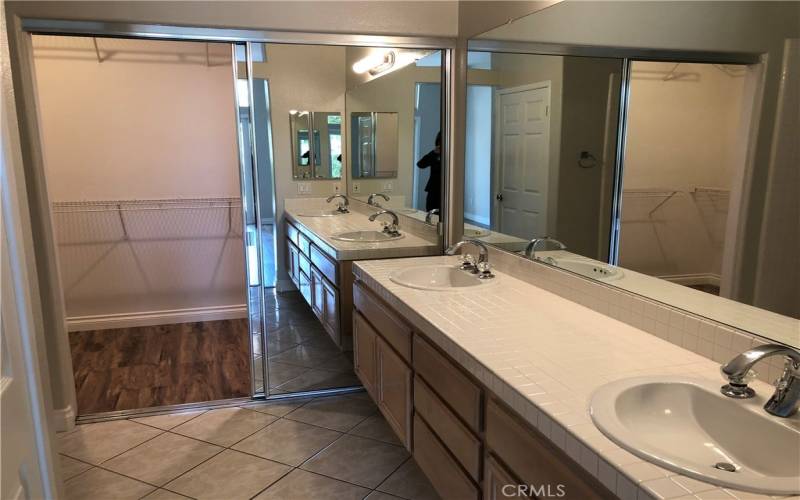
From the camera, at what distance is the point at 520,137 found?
7.98 feet

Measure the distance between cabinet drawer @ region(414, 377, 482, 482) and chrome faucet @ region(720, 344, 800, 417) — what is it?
2.29 ft

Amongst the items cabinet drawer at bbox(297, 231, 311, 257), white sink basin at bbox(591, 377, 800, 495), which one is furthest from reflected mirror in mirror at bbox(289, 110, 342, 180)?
white sink basin at bbox(591, 377, 800, 495)

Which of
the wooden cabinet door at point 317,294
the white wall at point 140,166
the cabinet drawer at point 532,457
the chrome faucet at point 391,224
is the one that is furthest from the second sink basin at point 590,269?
the white wall at point 140,166

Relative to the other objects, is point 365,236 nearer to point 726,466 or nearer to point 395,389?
point 395,389

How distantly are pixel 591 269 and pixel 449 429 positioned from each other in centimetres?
76

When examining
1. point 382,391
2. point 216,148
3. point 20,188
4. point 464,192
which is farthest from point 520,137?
point 216,148

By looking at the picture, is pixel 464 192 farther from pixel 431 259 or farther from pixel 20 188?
pixel 20 188

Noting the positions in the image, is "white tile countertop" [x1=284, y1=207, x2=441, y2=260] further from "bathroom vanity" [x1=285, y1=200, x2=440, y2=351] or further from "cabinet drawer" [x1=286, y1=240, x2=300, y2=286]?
"cabinet drawer" [x1=286, y1=240, x2=300, y2=286]

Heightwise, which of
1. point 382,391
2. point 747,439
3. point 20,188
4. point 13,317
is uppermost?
point 20,188

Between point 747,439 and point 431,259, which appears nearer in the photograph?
point 747,439

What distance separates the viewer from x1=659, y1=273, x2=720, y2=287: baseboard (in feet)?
4.86

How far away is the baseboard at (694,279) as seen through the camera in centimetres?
148

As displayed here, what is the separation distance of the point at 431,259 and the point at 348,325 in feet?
2.00

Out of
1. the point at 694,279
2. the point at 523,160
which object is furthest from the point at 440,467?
the point at 523,160
